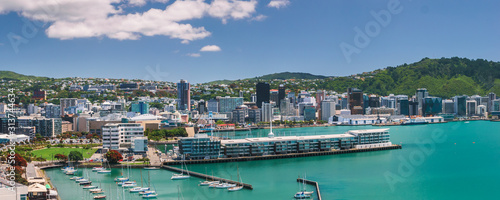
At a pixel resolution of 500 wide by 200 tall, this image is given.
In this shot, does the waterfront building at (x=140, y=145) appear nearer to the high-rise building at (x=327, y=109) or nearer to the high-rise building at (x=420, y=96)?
Answer: the high-rise building at (x=327, y=109)

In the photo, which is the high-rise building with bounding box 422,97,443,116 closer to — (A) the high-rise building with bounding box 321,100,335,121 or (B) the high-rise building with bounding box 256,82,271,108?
(A) the high-rise building with bounding box 321,100,335,121

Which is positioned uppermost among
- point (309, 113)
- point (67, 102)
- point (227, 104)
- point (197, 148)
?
point (67, 102)

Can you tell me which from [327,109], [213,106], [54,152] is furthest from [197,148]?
[213,106]

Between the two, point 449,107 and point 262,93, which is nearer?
point 262,93

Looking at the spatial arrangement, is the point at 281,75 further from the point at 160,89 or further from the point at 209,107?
the point at 209,107

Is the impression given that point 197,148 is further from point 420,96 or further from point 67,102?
point 420,96

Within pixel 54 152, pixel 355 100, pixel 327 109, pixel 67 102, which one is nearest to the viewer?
pixel 54 152
